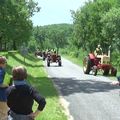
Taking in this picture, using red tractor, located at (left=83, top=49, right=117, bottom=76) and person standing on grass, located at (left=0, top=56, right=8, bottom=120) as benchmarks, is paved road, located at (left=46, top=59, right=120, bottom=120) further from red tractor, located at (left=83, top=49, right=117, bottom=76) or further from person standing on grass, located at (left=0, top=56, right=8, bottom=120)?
red tractor, located at (left=83, top=49, right=117, bottom=76)

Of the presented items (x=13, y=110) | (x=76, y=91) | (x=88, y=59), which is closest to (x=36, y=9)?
(x=88, y=59)

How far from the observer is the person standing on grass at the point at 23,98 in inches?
286

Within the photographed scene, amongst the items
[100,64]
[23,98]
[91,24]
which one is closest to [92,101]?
[23,98]

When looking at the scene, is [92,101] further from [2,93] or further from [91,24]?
[91,24]

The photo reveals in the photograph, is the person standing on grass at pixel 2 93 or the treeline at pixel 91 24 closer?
the person standing on grass at pixel 2 93

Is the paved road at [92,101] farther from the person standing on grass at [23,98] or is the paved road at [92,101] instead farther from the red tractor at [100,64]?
the red tractor at [100,64]

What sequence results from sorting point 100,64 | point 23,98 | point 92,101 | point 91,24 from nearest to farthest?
1. point 23,98
2. point 92,101
3. point 100,64
4. point 91,24

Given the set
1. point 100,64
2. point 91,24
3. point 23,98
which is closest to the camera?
point 23,98

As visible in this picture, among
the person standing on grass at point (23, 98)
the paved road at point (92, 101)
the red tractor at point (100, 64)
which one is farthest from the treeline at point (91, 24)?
the person standing on grass at point (23, 98)

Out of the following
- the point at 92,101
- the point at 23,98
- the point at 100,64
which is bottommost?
the point at 92,101

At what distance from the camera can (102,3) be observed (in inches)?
3310

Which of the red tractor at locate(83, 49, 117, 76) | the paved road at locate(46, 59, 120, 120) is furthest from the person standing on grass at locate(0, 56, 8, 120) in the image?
the red tractor at locate(83, 49, 117, 76)

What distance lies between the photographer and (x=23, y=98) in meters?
7.28

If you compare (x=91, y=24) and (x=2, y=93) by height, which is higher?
(x=91, y=24)
